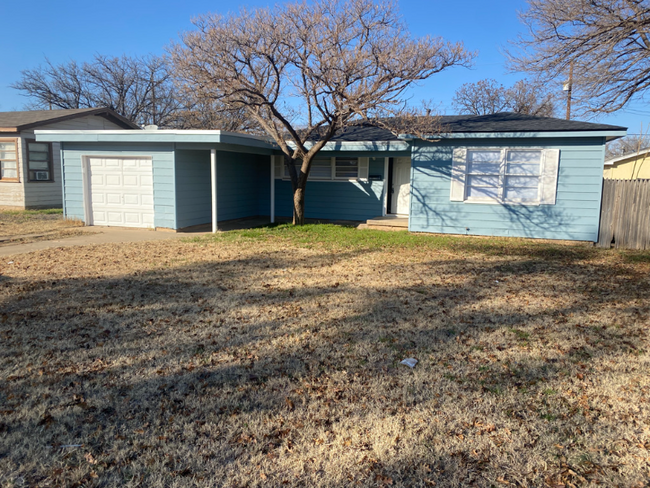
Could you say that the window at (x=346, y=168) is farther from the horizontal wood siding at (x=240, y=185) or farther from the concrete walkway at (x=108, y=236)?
the concrete walkway at (x=108, y=236)

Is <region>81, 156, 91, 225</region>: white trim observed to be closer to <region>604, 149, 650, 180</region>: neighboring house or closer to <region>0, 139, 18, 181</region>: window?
<region>0, 139, 18, 181</region>: window

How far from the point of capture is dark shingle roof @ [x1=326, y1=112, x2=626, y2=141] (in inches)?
466

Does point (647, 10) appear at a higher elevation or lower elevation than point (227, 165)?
higher

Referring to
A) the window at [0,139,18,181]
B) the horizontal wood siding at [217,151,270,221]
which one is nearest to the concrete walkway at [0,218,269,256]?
the horizontal wood siding at [217,151,270,221]

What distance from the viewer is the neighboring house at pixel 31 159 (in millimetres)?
17766

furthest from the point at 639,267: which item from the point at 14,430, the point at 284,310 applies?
the point at 14,430

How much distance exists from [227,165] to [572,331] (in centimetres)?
1157

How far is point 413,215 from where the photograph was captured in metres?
13.6

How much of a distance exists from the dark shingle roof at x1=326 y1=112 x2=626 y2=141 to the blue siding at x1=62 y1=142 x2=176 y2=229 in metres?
4.71

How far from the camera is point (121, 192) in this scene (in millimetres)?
13766

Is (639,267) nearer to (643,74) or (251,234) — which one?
(643,74)

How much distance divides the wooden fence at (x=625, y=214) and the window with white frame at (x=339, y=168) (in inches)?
267

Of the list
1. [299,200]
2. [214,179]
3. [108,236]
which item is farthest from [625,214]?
[108,236]

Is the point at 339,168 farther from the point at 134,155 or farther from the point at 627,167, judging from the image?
the point at 627,167
